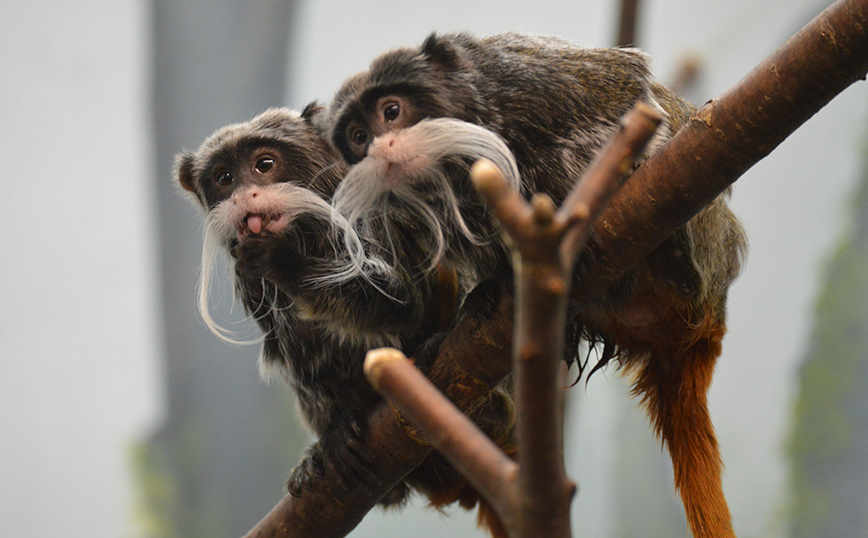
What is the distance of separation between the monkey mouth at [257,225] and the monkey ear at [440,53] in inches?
17.4

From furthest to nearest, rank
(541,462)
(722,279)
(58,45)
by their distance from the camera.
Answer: (58,45), (722,279), (541,462)

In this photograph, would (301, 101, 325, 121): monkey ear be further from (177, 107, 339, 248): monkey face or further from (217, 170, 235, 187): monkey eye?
(217, 170, 235, 187): monkey eye

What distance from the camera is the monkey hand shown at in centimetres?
146

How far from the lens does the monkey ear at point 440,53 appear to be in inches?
52.6

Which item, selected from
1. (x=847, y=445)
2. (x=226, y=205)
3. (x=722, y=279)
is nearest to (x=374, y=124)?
(x=226, y=205)

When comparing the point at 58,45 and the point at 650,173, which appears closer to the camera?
the point at 650,173

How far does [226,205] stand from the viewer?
1.47m

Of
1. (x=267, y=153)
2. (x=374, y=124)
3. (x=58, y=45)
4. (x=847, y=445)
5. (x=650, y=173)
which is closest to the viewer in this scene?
(x=650, y=173)

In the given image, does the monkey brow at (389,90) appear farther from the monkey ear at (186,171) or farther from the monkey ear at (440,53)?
the monkey ear at (186,171)

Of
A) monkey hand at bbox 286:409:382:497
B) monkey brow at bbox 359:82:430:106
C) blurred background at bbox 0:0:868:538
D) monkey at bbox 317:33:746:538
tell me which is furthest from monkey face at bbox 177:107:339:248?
blurred background at bbox 0:0:868:538

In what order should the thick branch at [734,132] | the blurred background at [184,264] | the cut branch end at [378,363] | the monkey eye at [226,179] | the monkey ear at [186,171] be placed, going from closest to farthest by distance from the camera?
the cut branch end at [378,363]
the thick branch at [734,132]
the monkey eye at [226,179]
the monkey ear at [186,171]
the blurred background at [184,264]

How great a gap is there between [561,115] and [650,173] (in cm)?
30

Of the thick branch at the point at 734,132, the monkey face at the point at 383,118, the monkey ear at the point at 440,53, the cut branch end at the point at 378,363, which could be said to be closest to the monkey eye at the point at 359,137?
the monkey face at the point at 383,118

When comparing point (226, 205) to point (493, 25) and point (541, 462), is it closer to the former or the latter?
point (541, 462)
